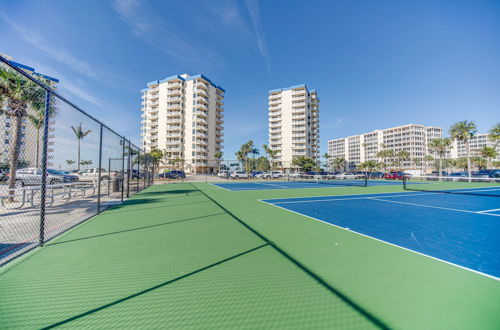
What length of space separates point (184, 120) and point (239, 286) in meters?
83.5

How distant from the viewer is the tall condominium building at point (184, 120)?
7844 cm

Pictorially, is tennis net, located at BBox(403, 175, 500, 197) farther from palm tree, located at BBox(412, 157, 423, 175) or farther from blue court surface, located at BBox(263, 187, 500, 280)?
palm tree, located at BBox(412, 157, 423, 175)

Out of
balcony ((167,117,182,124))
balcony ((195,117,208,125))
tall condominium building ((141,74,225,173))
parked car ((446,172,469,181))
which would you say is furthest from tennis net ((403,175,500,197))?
balcony ((167,117,182,124))

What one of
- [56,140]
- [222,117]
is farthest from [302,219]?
[222,117]

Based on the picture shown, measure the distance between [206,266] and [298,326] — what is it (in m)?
1.78

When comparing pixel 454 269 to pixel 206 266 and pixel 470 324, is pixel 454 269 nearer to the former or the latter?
pixel 470 324

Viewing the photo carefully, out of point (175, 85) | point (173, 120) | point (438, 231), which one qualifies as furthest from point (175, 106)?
point (438, 231)

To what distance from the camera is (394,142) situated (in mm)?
135625

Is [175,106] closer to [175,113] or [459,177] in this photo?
[175,113]

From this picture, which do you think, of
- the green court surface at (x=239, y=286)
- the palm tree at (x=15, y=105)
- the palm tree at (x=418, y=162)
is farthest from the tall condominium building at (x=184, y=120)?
the palm tree at (x=418, y=162)

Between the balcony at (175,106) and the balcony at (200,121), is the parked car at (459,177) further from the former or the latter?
the balcony at (175,106)

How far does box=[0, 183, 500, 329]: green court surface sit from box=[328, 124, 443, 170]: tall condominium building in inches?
4791

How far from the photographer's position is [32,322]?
2273 millimetres

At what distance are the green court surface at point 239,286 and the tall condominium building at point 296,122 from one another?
85642 mm
